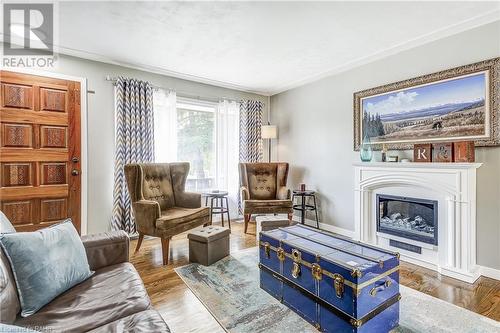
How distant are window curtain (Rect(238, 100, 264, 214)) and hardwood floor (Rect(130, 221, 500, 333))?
223cm

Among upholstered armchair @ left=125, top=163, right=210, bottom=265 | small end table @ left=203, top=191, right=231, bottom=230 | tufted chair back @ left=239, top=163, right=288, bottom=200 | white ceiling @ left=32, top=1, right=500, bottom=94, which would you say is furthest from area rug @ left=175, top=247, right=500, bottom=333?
white ceiling @ left=32, top=1, right=500, bottom=94

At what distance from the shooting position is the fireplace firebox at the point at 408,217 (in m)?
2.74

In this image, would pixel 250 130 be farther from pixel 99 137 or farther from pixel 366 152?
pixel 99 137

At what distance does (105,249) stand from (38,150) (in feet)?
6.82

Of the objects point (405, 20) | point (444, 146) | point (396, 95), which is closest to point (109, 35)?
point (405, 20)

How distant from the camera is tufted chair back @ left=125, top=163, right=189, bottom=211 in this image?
2.95 m

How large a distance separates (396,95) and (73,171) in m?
4.12

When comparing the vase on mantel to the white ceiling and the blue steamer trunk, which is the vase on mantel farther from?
the blue steamer trunk

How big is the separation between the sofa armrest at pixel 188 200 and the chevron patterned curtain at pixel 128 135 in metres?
0.67

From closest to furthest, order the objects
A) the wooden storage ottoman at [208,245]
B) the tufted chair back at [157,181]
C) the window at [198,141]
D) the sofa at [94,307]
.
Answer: the sofa at [94,307]
the wooden storage ottoman at [208,245]
the tufted chair back at [157,181]
the window at [198,141]

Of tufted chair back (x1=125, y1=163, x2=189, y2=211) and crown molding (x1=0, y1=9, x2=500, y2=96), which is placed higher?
crown molding (x1=0, y1=9, x2=500, y2=96)

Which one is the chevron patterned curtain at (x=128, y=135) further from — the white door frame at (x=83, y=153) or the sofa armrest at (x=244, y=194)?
the sofa armrest at (x=244, y=194)

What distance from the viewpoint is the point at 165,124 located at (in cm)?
392

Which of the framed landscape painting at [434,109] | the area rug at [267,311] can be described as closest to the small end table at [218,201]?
the area rug at [267,311]
